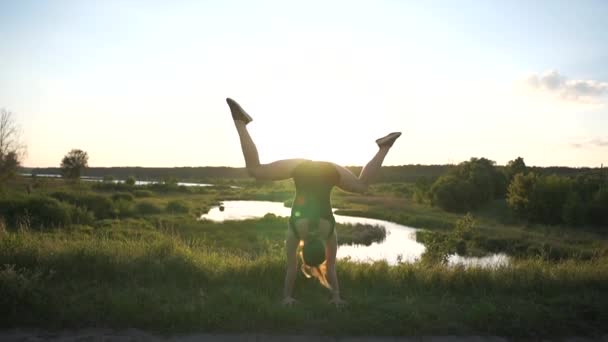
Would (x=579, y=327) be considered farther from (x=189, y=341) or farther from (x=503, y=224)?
(x=503, y=224)

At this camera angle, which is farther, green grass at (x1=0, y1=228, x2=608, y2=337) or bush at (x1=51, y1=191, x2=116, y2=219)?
bush at (x1=51, y1=191, x2=116, y2=219)

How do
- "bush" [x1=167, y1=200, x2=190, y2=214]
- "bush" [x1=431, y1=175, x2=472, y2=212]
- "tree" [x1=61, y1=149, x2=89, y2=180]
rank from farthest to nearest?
"tree" [x1=61, y1=149, x2=89, y2=180]
"bush" [x1=431, y1=175, x2=472, y2=212]
"bush" [x1=167, y1=200, x2=190, y2=214]

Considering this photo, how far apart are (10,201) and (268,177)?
1570 inches

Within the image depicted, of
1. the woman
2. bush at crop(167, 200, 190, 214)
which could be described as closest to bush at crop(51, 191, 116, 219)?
bush at crop(167, 200, 190, 214)

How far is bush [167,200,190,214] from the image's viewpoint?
57259 mm

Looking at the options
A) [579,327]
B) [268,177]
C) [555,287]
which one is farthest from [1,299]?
[555,287]

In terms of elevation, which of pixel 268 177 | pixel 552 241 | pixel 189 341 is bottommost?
pixel 552 241

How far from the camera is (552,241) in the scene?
3644cm

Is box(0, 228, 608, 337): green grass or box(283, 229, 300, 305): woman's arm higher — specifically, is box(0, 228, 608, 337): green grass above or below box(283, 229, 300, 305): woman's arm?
below

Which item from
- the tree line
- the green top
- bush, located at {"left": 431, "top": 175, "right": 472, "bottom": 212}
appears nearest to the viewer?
the green top

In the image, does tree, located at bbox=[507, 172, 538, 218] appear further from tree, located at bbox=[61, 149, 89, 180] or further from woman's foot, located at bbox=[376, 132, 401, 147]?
tree, located at bbox=[61, 149, 89, 180]

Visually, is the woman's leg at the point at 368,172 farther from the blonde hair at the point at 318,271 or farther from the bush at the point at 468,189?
the bush at the point at 468,189

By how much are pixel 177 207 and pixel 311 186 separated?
57.0m

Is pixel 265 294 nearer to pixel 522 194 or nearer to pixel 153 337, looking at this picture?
pixel 153 337
